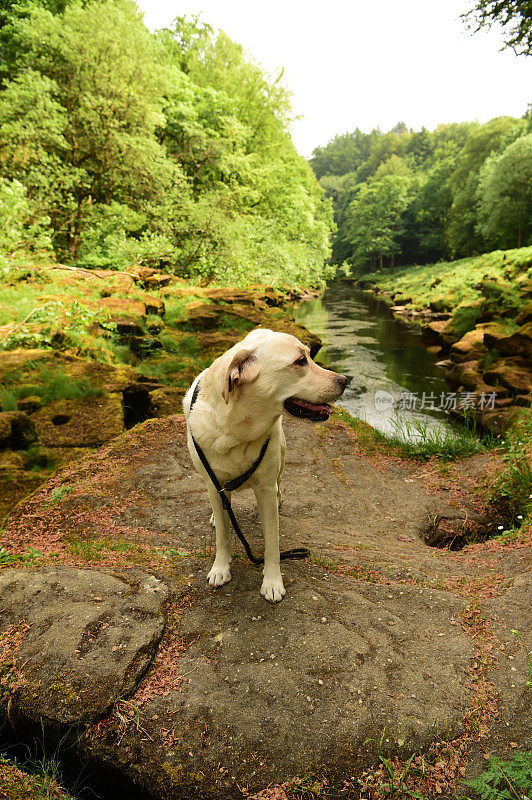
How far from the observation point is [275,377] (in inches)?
87.7

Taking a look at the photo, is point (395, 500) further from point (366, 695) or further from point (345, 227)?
point (345, 227)

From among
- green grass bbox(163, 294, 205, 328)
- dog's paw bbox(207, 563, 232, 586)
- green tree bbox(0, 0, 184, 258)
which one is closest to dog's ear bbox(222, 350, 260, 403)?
dog's paw bbox(207, 563, 232, 586)

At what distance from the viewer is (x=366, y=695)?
1978mm

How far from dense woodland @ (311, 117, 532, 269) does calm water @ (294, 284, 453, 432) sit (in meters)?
16.9

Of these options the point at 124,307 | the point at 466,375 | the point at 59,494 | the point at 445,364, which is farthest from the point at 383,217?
the point at 59,494

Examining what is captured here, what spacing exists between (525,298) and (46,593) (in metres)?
15.0

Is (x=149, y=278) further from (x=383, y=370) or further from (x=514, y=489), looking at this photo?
(x=514, y=489)

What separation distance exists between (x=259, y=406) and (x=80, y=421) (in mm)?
3539

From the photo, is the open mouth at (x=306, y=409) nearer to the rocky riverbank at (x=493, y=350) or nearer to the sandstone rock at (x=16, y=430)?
the sandstone rock at (x=16, y=430)

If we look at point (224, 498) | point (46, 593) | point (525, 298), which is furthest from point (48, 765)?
point (525, 298)

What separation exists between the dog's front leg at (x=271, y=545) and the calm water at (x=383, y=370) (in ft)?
17.7

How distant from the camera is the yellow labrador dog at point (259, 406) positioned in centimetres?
222

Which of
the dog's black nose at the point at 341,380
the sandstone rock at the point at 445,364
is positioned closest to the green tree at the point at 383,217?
the sandstone rock at the point at 445,364

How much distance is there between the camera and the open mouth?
7.69ft
